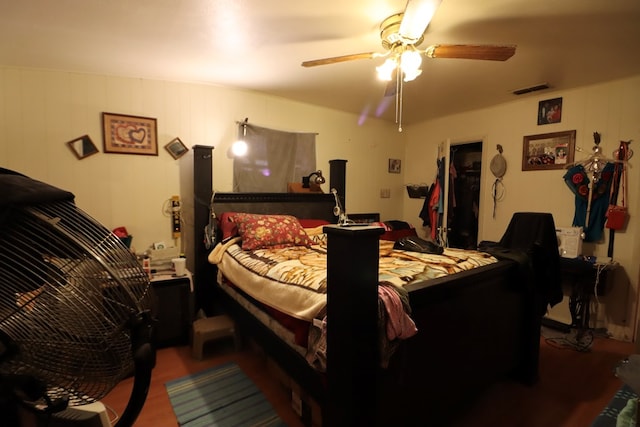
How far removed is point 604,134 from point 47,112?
4.68 meters

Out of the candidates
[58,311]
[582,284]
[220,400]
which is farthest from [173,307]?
[582,284]

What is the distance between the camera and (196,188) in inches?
109

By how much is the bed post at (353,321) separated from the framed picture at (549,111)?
3015mm

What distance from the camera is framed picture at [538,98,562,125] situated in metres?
3.00

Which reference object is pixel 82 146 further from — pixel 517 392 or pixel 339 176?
pixel 517 392

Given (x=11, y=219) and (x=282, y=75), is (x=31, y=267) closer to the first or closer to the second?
(x=11, y=219)

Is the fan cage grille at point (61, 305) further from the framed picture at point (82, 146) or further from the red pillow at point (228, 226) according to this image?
the framed picture at point (82, 146)

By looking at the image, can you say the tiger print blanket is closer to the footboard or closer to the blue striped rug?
the footboard

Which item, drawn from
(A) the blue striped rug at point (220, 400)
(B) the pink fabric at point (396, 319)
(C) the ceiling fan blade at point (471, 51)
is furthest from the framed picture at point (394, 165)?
(B) the pink fabric at point (396, 319)

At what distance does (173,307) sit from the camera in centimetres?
244

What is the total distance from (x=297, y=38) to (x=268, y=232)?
4.67 feet

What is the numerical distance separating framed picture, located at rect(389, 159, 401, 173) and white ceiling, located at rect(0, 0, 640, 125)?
151 centimetres

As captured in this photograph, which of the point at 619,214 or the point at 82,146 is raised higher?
the point at 82,146

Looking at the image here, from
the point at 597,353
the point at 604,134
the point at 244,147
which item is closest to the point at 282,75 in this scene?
the point at 244,147
